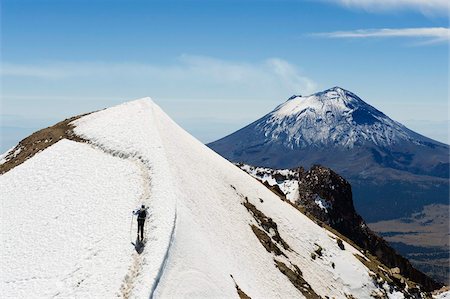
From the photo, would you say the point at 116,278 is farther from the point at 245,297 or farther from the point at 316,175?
the point at 316,175

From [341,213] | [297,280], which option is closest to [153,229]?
[297,280]

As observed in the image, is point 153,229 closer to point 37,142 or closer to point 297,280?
point 297,280

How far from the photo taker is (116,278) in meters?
33.6

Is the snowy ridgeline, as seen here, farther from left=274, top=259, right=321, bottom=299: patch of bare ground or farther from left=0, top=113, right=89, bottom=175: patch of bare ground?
left=0, top=113, right=89, bottom=175: patch of bare ground

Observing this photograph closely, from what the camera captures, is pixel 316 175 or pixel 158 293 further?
pixel 316 175

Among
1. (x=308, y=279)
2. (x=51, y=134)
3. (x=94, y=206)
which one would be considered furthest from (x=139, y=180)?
(x=51, y=134)

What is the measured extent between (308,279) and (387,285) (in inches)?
565

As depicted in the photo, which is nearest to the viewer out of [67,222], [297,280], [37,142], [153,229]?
[153,229]

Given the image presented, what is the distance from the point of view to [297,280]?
4956 cm

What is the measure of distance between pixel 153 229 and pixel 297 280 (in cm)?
1758

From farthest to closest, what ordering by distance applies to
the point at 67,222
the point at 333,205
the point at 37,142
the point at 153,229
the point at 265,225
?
the point at 333,205
the point at 37,142
the point at 265,225
the point at 67,222
the point at 153,229

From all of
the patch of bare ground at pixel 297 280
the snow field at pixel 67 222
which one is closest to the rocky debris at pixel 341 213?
the patch of bare ground at pixel 297 280

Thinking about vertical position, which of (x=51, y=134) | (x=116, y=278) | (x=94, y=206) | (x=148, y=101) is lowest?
(x=116, y=278)

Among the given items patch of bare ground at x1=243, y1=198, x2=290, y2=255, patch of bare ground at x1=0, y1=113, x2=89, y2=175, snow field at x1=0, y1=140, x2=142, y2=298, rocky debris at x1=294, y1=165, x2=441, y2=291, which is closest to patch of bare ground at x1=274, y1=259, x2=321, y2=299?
patch of bare ground at x1=243, y1=198, x2=290, y2=255
